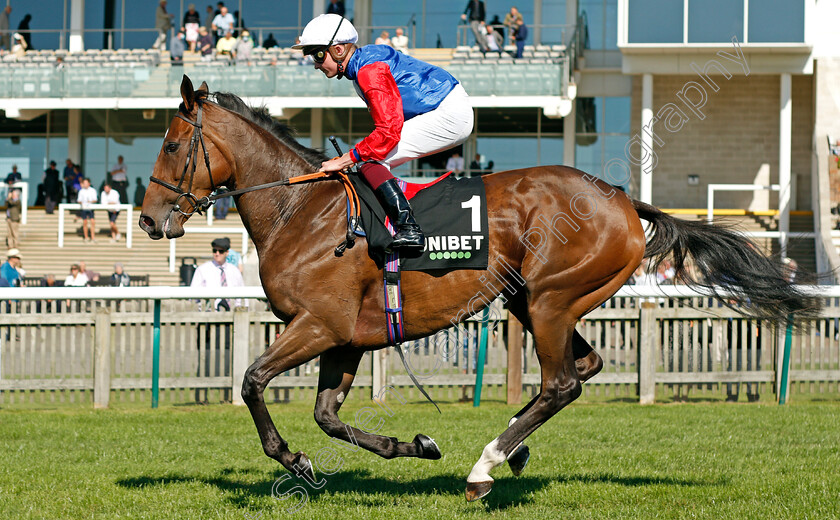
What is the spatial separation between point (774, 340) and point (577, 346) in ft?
13.3

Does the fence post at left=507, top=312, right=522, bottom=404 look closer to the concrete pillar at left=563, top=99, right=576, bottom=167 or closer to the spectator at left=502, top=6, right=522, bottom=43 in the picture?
the spectator at left=502, top=6, right=522, bottom=43

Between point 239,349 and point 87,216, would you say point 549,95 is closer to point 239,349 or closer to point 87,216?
point 87,216

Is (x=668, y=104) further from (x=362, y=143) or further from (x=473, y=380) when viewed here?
(x=362, y=143)

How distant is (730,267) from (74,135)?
2224 centimetres

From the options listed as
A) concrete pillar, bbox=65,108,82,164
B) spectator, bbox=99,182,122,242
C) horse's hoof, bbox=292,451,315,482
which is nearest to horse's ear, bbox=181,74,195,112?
horse's hoof, bbox=292,451,315,482

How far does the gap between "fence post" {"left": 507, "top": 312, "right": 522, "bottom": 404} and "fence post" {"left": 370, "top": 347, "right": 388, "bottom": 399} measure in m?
1.16

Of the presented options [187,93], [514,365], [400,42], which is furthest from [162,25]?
[187,93]

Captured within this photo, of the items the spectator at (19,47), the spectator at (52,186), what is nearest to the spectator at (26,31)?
the spectator at (19,47)

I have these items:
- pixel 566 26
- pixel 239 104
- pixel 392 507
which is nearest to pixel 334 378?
pixel 392 507

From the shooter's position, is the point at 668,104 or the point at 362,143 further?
the point at 668,104

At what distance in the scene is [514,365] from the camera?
852 cm

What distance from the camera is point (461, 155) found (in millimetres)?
22969

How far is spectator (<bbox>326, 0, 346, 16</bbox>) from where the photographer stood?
22.6 metres

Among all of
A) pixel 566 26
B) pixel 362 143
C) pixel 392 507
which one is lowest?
pixel 392 507
